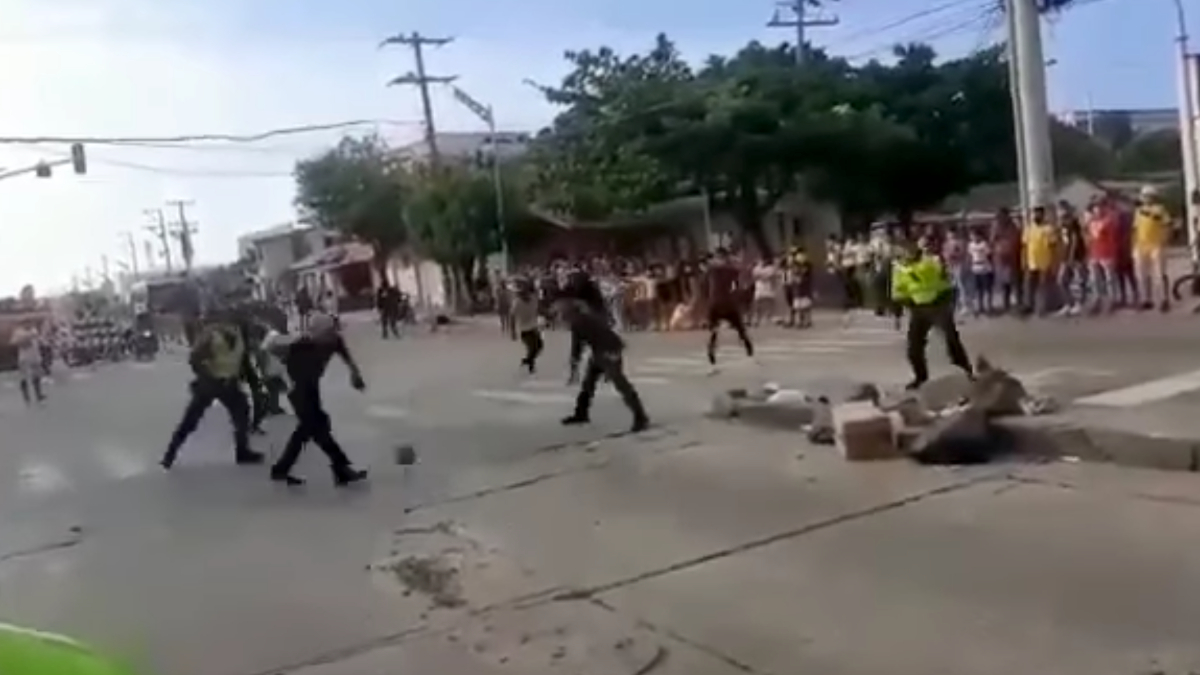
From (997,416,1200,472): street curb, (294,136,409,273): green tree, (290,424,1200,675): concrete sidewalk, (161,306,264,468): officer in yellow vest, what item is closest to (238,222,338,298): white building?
(161,306,264,468): officer in yellow vest

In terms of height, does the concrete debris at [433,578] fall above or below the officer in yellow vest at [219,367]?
→ below

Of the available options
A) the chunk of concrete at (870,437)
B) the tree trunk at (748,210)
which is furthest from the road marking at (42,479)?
the tree trunk at (748,210)

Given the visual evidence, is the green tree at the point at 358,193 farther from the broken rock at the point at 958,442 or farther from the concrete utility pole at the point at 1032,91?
the broken rock at the point at 958,442

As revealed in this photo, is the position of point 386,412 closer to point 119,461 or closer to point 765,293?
point 119,461

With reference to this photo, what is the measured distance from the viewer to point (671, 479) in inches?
382

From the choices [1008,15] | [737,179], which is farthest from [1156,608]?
[737,179]

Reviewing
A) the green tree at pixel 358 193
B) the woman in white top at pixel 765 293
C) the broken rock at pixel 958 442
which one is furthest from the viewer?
the green tree at pixel 358 193

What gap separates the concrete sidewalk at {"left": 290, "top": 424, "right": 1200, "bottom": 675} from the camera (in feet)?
17.7

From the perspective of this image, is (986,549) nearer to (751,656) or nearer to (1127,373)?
(751,656)

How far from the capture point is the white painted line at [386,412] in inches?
639

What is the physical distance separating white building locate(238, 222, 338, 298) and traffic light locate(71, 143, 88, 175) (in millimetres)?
2720

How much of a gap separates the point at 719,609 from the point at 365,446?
7.88 metres

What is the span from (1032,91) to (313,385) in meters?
12.2

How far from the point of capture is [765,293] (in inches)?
912
